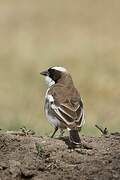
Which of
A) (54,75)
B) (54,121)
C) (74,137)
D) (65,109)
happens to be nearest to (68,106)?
(65,109)

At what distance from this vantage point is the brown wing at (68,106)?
10.0 m

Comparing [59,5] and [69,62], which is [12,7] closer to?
[59,5]

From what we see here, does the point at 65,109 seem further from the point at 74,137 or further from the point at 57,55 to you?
the point at 57,55

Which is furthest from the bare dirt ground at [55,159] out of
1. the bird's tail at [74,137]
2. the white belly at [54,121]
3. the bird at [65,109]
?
the white belly at [54,121]

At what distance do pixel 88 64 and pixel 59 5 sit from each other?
633 inches

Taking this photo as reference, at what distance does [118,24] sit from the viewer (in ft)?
114

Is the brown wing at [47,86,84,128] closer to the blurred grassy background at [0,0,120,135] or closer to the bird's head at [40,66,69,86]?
the bird's head at [40,66,69,86]

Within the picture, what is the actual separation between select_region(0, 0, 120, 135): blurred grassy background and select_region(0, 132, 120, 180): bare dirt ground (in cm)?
298

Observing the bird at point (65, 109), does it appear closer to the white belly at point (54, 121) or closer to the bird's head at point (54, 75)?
the white belly at point (54, 121)

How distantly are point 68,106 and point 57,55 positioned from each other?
16.8 m

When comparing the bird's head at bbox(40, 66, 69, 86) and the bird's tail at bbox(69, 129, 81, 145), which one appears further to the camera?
the bird's head at bbox(40, 66, 69, 86)

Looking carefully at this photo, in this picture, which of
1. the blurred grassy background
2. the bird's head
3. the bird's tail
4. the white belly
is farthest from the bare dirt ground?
the blurred grassy background

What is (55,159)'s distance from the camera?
906 centimetres

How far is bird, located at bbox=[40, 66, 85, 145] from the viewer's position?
9953 millimetres
